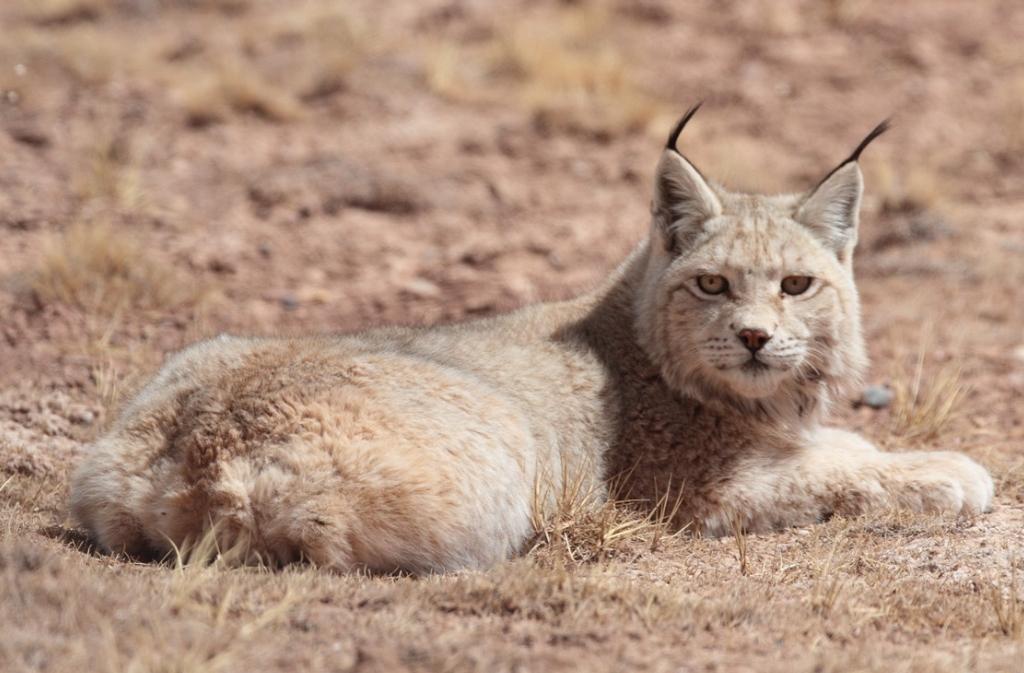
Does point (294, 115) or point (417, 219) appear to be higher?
point (294, 115)

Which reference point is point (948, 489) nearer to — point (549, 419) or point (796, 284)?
point (796, 284)

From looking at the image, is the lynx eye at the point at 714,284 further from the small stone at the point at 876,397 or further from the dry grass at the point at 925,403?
the small stone at the point at 876,397

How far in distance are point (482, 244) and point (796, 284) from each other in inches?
205

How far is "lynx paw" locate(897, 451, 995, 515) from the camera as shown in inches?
244

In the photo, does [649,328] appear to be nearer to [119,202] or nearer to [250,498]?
[250,498]

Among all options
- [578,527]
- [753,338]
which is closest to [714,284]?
[753,338]

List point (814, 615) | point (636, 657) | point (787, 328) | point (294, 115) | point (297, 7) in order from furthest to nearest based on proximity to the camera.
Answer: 1. point (297, 7)
2. point (294, 115)
3. point (787, 328)
4. point (814, 615)
5. point (636, 657)

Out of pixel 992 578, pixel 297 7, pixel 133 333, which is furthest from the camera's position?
pixel 297 7

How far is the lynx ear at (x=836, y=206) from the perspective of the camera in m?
6.50

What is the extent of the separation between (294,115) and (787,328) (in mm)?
8054

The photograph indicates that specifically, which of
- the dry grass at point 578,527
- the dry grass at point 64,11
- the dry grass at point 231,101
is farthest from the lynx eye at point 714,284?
the dry grass at point 64,11

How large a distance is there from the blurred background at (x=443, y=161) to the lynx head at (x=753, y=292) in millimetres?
1794

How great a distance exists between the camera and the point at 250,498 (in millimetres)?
4949

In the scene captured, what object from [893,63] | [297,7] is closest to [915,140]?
[893,63]
